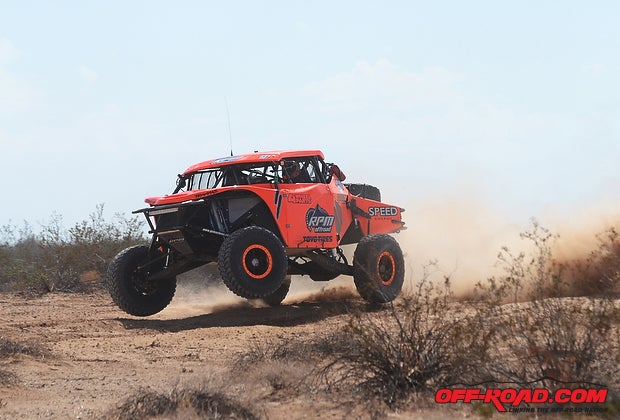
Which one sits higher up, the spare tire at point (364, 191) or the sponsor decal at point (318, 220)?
the spare tire at point (364, 191)

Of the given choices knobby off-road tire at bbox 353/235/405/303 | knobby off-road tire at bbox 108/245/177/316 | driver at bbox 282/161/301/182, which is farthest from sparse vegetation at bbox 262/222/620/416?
knobby off-road tire at bbox 108/245/177/316

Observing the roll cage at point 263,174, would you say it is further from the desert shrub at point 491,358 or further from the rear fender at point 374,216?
the desert shrub at point 491,358

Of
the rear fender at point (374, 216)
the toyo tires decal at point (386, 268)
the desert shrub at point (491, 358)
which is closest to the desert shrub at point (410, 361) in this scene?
the desert shrub at point (491, 358)

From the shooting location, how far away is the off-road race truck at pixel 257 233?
1150 centimetres

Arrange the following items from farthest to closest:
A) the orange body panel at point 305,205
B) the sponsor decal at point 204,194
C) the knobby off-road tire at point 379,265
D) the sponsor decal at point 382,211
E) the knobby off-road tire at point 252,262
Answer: the sponsor decal at point 382,211 → the knobby off-road tire at point 379,265 → the orange body panel at point 305,205 → the sponsor decal at point 204,194 → the knobby off-road tire at point 252,262

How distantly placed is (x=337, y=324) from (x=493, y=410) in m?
5.99

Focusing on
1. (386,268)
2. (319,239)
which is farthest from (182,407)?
(386,268)

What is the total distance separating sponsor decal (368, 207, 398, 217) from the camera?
1403cm

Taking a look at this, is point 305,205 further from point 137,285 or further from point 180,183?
point 137,285

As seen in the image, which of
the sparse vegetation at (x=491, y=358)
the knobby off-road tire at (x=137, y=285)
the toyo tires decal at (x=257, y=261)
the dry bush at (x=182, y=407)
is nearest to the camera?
the sparse vegetation at (x=491, y=358)

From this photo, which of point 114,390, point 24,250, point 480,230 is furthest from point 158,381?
point 24,250

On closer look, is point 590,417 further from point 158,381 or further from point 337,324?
point 337,324

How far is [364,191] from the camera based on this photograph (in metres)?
14.4

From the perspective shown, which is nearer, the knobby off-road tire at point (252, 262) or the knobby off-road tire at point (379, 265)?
the knobby off-road tire at point (252, 262)
